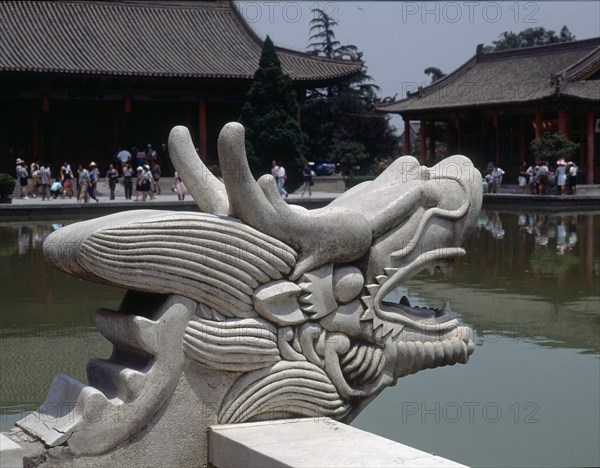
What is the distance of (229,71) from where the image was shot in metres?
35.7

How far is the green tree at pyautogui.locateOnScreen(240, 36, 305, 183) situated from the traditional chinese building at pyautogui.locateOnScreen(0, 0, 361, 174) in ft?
4.09

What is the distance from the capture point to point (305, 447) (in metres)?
3.15

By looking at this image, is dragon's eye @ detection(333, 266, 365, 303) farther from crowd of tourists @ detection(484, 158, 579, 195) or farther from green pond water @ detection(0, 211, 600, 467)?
crowd of tourists @ detection(484, 158, 579, 195)

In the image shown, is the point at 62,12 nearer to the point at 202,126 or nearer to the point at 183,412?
the point at 202,126

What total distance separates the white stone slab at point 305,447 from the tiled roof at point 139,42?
3127 cm

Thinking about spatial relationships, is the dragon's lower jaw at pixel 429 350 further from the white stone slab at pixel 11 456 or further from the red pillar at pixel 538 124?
the red pillar at pixel 538 124

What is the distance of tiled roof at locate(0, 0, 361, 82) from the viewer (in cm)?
3459

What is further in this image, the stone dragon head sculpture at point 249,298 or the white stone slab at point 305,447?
the stone dragon head sculpture at point 249,298

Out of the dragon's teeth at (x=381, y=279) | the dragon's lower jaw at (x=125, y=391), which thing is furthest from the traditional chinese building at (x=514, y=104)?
the dragon's lower jaw at (x=125, y=391)

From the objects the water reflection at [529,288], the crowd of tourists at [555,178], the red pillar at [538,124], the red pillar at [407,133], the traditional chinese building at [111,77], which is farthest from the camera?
the red pillar at [407,133]

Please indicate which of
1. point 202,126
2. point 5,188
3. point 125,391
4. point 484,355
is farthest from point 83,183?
point 125,391

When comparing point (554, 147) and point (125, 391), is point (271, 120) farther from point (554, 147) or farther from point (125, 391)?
point (125, 391)

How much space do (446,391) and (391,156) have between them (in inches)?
1762

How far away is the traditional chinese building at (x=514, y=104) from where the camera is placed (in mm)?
36000
